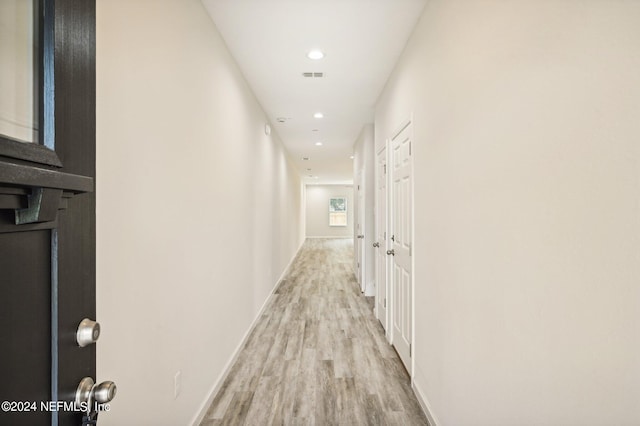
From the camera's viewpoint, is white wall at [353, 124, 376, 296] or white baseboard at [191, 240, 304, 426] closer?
white baseboard at [191, 240, 304, 426]

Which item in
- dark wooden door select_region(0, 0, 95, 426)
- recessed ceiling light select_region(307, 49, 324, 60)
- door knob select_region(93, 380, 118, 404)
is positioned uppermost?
recessed ceiling light select_region(307, 49, 324, 60)

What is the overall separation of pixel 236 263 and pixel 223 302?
47cm

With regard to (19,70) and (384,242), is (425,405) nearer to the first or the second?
(384,242)

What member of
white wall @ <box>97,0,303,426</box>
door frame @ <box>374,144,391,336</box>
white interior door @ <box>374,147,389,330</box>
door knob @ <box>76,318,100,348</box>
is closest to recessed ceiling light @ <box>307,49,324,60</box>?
white wall @ <box>97,0,303,426</box>

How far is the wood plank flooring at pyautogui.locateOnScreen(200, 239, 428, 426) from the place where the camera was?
215 cm

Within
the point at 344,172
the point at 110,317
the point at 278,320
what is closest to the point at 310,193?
the point at 344,172

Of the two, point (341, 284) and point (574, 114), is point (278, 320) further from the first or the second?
point (574, 114)

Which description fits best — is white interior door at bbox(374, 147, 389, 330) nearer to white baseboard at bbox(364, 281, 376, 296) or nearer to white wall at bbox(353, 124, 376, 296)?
white wall at bbox(353, 124, 376, 296)

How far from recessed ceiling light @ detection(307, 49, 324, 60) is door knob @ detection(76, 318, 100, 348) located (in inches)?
104

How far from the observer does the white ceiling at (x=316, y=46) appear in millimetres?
2188

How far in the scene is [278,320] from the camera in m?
4.08

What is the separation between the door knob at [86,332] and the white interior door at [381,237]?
312 centimetres

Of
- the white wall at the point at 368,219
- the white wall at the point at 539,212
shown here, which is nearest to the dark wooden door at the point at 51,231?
the white wall at the point at 539,212

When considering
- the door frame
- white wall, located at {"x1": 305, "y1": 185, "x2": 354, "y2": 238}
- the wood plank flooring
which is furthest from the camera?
white wall, located at {"x1": 305, "y1": 185, "x2": 354, "y2": 238}
